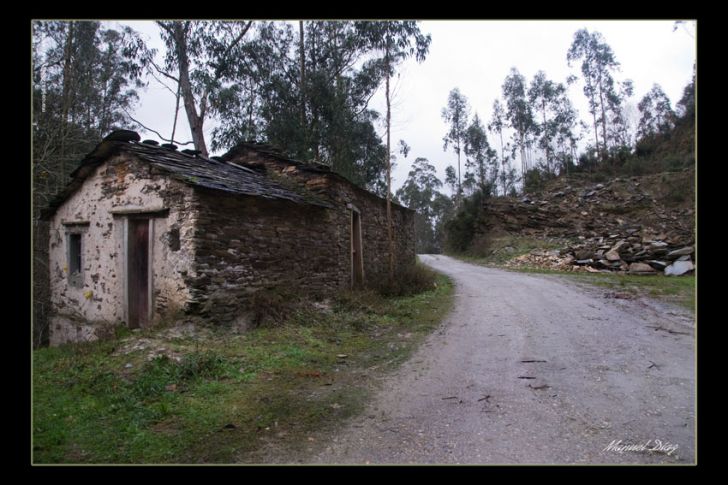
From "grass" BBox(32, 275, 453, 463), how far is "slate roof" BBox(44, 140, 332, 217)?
8.92 feet

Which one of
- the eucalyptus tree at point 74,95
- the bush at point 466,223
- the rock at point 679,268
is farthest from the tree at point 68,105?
the bush at point 466,223

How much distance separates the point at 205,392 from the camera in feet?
13.9

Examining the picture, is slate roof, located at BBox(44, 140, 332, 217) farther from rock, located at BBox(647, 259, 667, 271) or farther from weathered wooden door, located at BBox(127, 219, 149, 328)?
rock, located at BBox(647, 259, 667, 271)

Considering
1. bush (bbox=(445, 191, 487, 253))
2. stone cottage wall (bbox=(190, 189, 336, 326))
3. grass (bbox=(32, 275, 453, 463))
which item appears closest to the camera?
grass (bbox=(32, 275, 453, 463))

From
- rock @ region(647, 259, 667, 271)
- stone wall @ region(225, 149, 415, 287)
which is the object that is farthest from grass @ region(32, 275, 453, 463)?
rock @ region(647, 259, 667, 271)

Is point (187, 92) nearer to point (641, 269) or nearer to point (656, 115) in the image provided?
point (641, 269)

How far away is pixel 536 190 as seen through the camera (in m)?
30.9

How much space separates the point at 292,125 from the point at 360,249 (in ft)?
27.9

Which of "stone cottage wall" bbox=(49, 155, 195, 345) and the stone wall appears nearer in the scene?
"stone cottage wall" bbox=(49, 155, 195, 345)

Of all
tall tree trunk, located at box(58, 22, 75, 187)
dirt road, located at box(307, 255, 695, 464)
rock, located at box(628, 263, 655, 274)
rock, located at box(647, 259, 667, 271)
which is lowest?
dirt road, located at box(307, 255, 695, 464)

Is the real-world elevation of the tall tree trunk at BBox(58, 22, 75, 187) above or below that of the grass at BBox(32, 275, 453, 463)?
above

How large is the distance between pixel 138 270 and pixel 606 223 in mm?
22483

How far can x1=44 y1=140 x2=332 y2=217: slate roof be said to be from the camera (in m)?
7.05

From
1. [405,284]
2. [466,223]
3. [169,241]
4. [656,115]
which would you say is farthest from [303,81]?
[656,115]
